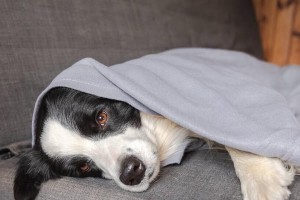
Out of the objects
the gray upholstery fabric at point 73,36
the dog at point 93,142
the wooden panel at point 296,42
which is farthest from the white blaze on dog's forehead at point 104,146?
the wooden panel at point 296,42

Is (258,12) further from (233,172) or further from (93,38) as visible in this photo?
Answer: (233,172)

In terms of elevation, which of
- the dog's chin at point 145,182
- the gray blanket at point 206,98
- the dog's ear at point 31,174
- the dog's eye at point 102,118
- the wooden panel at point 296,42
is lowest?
the wooden panel at point 296,42

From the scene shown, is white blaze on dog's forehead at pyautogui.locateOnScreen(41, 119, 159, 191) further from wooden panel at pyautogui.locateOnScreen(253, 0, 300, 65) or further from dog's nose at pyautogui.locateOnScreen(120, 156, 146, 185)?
wooden panel at pyautogui.locateOnScreen(253, 0, 300, 65)

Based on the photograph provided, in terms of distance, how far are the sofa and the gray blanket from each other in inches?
4.9

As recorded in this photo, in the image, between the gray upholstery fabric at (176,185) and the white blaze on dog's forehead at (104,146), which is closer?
the gray upholstery fabric at (176,185)

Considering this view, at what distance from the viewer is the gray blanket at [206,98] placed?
3.47ft

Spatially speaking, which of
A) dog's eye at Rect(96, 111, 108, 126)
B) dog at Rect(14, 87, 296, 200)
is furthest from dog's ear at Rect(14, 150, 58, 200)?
dog's eye at Rect(96, 111, 108, 126)

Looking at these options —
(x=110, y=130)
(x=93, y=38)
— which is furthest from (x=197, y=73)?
(x=93, y=38)

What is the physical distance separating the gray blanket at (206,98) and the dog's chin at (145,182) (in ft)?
0.36

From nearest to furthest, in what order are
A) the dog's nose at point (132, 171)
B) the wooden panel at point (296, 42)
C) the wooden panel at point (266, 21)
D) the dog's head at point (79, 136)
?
1. the dog's nose at point (132, 171)
2. the dog's head at point (79, 136)
3. the wooden panel at point (296, 42)
4. the wooden panel at point (266, 21)

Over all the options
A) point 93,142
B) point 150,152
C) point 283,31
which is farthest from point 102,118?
point 283,31

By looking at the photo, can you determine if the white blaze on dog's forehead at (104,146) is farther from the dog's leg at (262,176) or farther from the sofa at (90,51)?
the dog's leg at (262,176)

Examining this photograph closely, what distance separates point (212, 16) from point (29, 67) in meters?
1.39

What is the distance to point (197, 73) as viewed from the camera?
1404mm
